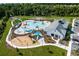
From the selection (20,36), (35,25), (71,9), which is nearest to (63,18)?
(71,9)

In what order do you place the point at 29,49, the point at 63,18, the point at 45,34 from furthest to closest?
1. the point at 63,18
2. the point at 45,34
3. the point at 29,49

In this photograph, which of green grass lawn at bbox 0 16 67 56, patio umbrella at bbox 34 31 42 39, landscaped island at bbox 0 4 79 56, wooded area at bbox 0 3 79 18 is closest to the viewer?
green grass lawn at bbox 0 16 67 56

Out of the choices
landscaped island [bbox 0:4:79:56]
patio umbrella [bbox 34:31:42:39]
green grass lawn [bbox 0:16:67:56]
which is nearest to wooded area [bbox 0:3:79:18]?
landscaped island [bbox 0:4:79:56]

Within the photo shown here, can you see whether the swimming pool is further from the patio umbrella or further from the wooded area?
the wooded area

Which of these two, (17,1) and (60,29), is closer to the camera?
(60,29)

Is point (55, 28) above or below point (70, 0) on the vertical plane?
below

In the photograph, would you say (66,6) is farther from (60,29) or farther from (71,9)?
(60,29)

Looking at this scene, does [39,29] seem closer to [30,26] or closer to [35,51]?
[30,26]

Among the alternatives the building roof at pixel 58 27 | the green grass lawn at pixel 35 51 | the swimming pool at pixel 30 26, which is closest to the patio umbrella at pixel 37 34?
the swimming pool at pixel 30 26
